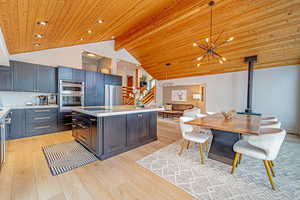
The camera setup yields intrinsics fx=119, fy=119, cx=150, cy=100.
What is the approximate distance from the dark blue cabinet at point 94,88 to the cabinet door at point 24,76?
151cm

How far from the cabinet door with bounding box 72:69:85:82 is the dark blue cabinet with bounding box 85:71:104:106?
0.14m

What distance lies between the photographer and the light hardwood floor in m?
1.53

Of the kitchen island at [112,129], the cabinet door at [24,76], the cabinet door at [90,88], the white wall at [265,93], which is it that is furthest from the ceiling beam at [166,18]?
the white wall at [265,93]

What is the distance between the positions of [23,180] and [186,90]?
738 centimetres

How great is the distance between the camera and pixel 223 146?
8.20 ft

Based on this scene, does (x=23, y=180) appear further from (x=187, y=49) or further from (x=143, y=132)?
(x=187, y=49)

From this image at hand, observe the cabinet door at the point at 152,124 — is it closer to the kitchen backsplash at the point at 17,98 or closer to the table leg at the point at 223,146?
the table leg at the point at 223,146

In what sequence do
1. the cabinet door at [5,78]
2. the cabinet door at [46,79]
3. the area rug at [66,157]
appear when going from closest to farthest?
the area rug at [66,157] → the cabinet door at [5,78] → the cabinet door at [46,79]

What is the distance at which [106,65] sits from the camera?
6.44 meters

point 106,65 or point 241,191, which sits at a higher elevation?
point 106,65

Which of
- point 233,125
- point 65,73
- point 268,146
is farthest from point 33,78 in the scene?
point 268,146

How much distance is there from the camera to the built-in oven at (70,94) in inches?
159

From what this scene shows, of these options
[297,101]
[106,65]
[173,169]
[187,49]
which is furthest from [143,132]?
[297,101]

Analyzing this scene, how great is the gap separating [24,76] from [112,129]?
3.43 m
